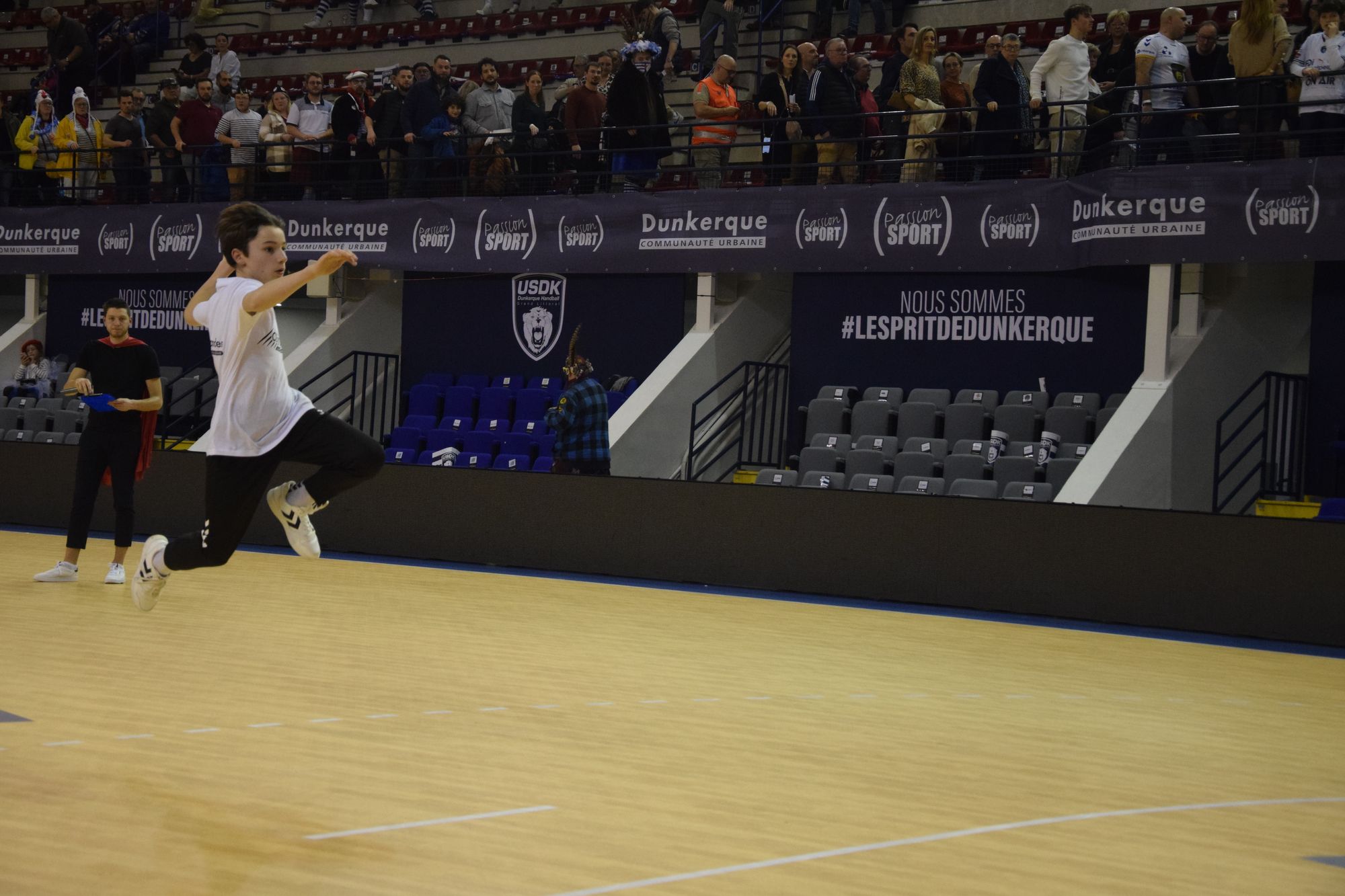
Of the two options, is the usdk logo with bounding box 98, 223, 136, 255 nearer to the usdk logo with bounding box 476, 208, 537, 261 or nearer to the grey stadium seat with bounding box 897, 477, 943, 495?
the usdk logo with bounding box 476, 208, 537, 261

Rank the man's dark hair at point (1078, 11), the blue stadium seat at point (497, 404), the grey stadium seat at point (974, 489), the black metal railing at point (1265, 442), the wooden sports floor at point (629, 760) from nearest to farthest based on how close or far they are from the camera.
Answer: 1. the wooden sports floor at point (629, 760)
2. the grey stadium seat at point (974, 489)
3. the black metal railing at point (1265, 442)
4. the man's dark hair at point (1078, 11)
5. the blue stadium seat at point (497, 404)

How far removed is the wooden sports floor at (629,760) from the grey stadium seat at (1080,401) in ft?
15.4

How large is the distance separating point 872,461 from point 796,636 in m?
4.64

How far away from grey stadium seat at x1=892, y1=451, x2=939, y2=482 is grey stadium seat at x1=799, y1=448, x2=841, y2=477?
665mm

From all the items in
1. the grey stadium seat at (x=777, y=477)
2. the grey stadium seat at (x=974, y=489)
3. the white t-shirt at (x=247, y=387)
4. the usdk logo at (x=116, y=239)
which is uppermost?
the usdk logo at (x=116, y=239)

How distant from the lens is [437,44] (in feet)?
79.6

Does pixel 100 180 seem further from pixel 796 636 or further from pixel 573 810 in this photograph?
pixel 573 810

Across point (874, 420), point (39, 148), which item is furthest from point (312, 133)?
point (874, 420)

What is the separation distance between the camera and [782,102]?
16562 millimetres

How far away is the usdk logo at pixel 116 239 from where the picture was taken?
21125mm

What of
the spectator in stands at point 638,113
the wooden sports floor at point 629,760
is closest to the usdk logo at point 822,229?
the spectator in stands at point 638,113

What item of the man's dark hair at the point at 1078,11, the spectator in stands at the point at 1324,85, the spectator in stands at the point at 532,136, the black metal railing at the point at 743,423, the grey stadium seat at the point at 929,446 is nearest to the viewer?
the spectator in stands at the point at 1324,85

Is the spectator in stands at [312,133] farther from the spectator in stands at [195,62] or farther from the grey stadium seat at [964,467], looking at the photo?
the grey stadium seat at [964,467]

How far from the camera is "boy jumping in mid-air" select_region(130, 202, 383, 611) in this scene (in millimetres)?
6738
